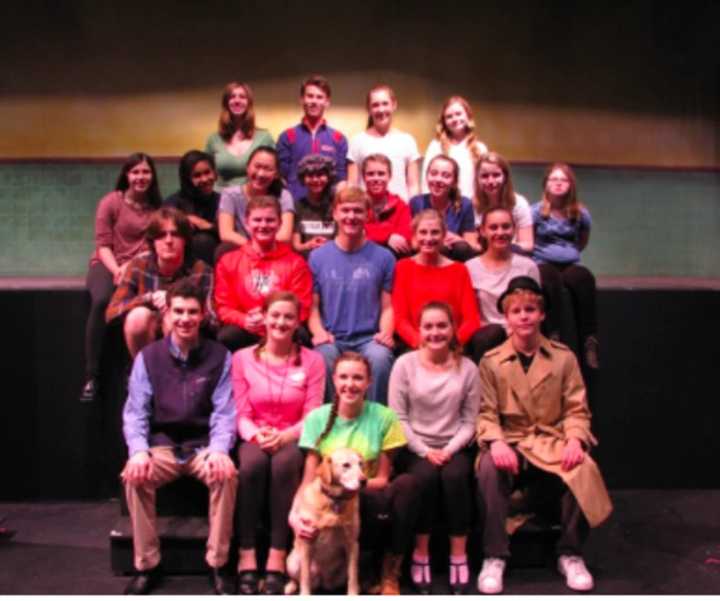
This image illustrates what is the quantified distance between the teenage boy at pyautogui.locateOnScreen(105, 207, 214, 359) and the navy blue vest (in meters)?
0.33

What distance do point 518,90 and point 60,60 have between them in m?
2.79

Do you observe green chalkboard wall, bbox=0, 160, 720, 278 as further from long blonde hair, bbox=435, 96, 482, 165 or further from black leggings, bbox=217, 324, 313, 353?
black leggings, bbox=217, 324, 313, 353

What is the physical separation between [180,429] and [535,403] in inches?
51.7

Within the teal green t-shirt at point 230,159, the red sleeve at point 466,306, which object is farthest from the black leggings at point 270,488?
the teal green t-shirt at point 230,159

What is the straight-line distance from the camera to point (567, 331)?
484cm

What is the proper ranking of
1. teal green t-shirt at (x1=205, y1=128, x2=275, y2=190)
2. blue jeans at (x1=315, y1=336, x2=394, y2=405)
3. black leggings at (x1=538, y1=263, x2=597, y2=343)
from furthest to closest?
teal green t-shirt at (x1=205, y1=128, x2=275, y2=190)
black leggings at (x1=538, y1=263, x2=597, y2=343)
blue jeans at (x1=315, y1=336, x2=394, y2=405)

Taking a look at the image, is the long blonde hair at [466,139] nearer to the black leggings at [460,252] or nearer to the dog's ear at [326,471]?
the black leggings at [460,252]

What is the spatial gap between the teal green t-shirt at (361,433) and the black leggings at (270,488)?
97mm

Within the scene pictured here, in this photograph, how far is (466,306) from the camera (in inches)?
174

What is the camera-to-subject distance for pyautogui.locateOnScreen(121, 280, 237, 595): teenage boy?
146 inches

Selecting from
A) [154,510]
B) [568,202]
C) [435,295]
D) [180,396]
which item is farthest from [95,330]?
[568,202]

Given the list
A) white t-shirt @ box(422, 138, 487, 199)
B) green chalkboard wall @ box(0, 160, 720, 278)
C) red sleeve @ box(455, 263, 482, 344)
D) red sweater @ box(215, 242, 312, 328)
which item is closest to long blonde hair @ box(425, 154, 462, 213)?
white t-shirt @ box(422, 138, 487, 199)

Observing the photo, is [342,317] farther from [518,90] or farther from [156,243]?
[518,90]

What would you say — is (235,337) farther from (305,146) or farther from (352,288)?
(305,146)
